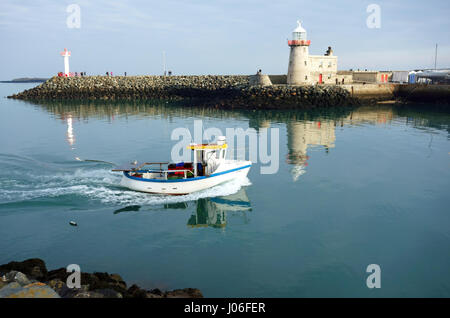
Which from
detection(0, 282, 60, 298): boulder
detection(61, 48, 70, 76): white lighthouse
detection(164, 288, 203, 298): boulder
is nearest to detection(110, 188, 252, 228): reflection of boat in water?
detection(164, 288, 203, 298): boulder

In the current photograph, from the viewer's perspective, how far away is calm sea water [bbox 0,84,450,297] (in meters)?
11.0

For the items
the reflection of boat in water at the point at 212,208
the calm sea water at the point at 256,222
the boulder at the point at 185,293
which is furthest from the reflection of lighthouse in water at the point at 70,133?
the boulder at the point at 185,293

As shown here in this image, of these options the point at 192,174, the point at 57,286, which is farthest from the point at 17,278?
the point at 192,174

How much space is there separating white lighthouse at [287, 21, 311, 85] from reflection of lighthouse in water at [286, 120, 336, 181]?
630 inches

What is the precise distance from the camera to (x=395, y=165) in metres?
23.1

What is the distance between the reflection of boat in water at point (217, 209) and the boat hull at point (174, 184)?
0.82 m

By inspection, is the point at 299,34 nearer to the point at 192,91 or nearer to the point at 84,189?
the point at 192,91

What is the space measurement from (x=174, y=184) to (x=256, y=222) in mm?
4494

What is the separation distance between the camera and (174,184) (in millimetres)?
17203

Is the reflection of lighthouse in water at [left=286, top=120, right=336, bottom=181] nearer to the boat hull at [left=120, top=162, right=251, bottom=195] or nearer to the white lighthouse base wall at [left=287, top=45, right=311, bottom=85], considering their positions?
the boat hull at [left=120, top=162, right=251, bottom=195]

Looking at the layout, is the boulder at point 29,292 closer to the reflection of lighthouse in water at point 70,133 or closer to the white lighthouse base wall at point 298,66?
the reflection of lighthouse in water at point 70,133
